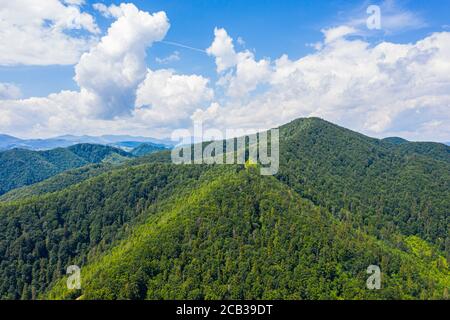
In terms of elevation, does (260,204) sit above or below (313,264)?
above

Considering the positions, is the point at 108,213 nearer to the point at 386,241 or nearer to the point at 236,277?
the point at 236,277

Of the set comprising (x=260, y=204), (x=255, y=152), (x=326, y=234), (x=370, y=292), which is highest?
(x=255, y=152)

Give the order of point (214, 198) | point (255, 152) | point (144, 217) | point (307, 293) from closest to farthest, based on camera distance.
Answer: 1. point (307, 293)
2. point (214, 198)
3. point (144, 217)
4. point (255, 152)

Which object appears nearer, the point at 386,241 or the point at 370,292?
the point at 370,292
